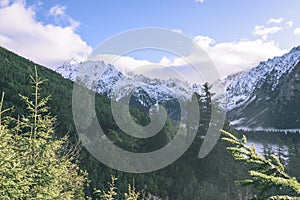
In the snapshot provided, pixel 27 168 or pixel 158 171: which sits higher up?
pixel 27 168

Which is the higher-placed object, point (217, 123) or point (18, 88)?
point (18, 88)

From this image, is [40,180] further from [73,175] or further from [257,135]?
[257,135]

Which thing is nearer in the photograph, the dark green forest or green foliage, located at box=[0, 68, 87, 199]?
green foliage, located at box=[0, 68, 87, 199]

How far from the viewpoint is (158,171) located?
34.4 meters

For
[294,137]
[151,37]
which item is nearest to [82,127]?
[151,37]

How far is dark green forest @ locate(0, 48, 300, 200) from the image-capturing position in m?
29.6

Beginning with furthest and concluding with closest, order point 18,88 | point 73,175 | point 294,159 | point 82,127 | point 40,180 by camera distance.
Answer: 1. point 294,159
2. point 18,88
3. point 82,127
4. point 73,175
5. point 40,180

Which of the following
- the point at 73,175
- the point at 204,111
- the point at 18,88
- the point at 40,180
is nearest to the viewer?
the point at 40,180

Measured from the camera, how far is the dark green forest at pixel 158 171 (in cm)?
2958

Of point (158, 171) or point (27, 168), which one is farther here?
point (158, 171)

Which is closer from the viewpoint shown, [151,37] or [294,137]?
[151,37]

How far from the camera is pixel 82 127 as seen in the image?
33.0m

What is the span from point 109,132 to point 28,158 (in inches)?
1080

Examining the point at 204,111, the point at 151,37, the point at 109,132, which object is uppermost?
the point at 151,37
